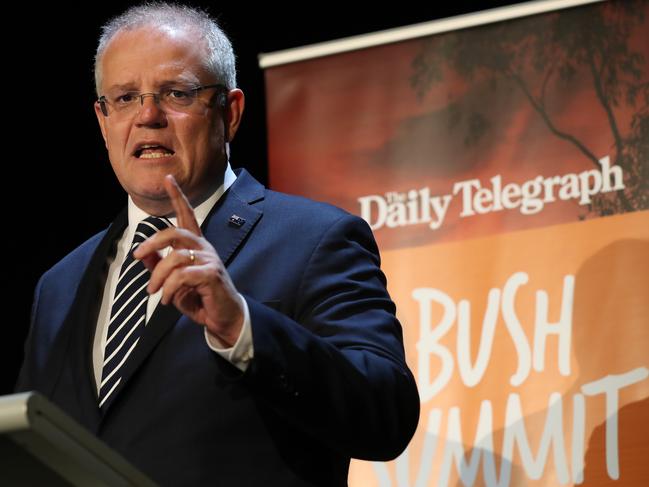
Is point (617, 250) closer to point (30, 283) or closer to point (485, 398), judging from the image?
point (485, 398)

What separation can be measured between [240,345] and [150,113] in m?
0.63

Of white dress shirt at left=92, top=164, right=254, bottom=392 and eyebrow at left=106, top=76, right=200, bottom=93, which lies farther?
eyebrow at left=106, top=76, right=200, bottom=93

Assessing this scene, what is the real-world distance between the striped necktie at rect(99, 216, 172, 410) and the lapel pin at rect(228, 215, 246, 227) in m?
0.14

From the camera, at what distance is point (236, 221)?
79.9 inches

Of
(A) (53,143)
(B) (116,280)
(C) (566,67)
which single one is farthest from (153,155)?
(A) (53,143)

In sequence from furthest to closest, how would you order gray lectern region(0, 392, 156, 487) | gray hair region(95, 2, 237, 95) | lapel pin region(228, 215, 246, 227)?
gray hair region(95, 2, 237, 95)
lapel pin region(228, 215, 246, 227)
gray lectern region(0, 392, 156, 487)

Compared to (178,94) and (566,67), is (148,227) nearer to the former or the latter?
(178,94)

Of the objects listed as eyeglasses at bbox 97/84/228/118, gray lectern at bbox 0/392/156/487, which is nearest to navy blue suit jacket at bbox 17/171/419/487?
eyeglasses at bbox 97/84/228/118

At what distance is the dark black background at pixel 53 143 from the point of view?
3994 mm

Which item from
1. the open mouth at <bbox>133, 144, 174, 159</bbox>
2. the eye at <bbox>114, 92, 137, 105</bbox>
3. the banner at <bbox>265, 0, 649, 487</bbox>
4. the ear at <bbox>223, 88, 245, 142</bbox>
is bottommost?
the banner at <bbox>265, 0, 649, 487</bbox>

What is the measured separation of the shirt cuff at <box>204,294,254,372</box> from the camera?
157cm

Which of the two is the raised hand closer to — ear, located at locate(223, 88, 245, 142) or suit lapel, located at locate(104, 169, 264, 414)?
suit lapel, located at locate(104, 169, 264, 414)

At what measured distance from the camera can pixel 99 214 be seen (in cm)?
417

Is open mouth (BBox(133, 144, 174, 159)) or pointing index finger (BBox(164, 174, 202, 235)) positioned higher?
open mouth (BBox(133, 144, 174, 159))
